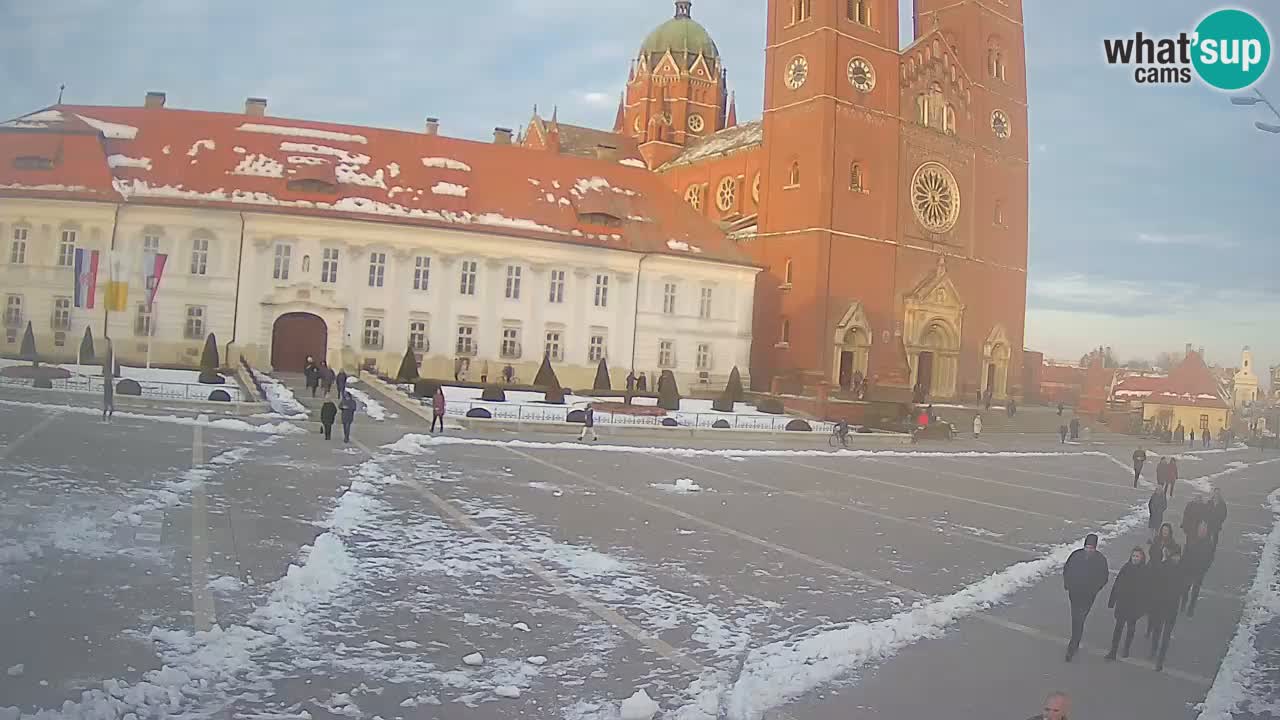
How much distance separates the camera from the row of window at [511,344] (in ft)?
138

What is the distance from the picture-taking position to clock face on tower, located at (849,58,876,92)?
162 ft

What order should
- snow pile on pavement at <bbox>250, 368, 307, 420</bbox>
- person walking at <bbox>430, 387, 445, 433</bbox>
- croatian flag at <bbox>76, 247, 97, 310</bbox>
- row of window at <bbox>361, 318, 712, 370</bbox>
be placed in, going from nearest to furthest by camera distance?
croatian flag at <bbox>76, 247, 97, 310</bbox>, person walking at <bbox>430, 387, 445, 433</bbox>, snow pile on pavement at <bbox>250, 368, 307, 420</bbox>, row of window at <bbox>361, 318, 712, 370</bbox>

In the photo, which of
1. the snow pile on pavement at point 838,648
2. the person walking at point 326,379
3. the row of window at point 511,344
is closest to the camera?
the snow pile on pavement at point 838,648

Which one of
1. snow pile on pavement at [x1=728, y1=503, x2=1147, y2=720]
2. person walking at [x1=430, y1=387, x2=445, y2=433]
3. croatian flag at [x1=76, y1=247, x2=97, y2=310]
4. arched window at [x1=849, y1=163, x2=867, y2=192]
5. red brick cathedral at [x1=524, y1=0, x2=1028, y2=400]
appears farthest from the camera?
arched window at [x1=849, y1=163, x2=867, y2=192]

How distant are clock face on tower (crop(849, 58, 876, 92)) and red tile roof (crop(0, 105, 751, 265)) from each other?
415 inches

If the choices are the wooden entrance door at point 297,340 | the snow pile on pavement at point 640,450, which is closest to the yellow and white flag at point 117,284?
the snow pile on pavement at point 640,450

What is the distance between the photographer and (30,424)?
37.4 ft

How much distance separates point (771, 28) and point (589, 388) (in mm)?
23254

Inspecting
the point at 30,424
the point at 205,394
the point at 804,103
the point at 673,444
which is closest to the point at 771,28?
the point at 804,103

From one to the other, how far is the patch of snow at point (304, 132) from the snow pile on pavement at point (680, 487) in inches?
1197

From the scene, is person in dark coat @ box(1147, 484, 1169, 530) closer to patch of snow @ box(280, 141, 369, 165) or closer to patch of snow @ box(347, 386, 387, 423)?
patch of snow @ box(347, 386, 387, 423)

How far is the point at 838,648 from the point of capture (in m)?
8.95

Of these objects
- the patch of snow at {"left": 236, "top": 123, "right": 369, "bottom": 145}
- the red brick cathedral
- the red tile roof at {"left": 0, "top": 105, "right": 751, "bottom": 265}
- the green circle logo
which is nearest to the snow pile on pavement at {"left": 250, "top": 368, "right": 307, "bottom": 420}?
the red tile roof at {"left": 0, "top": 105, "right": 751, "bottom": 265}

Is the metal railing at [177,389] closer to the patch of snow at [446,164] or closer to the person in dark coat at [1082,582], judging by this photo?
the person in dark coat at [1082,582]
